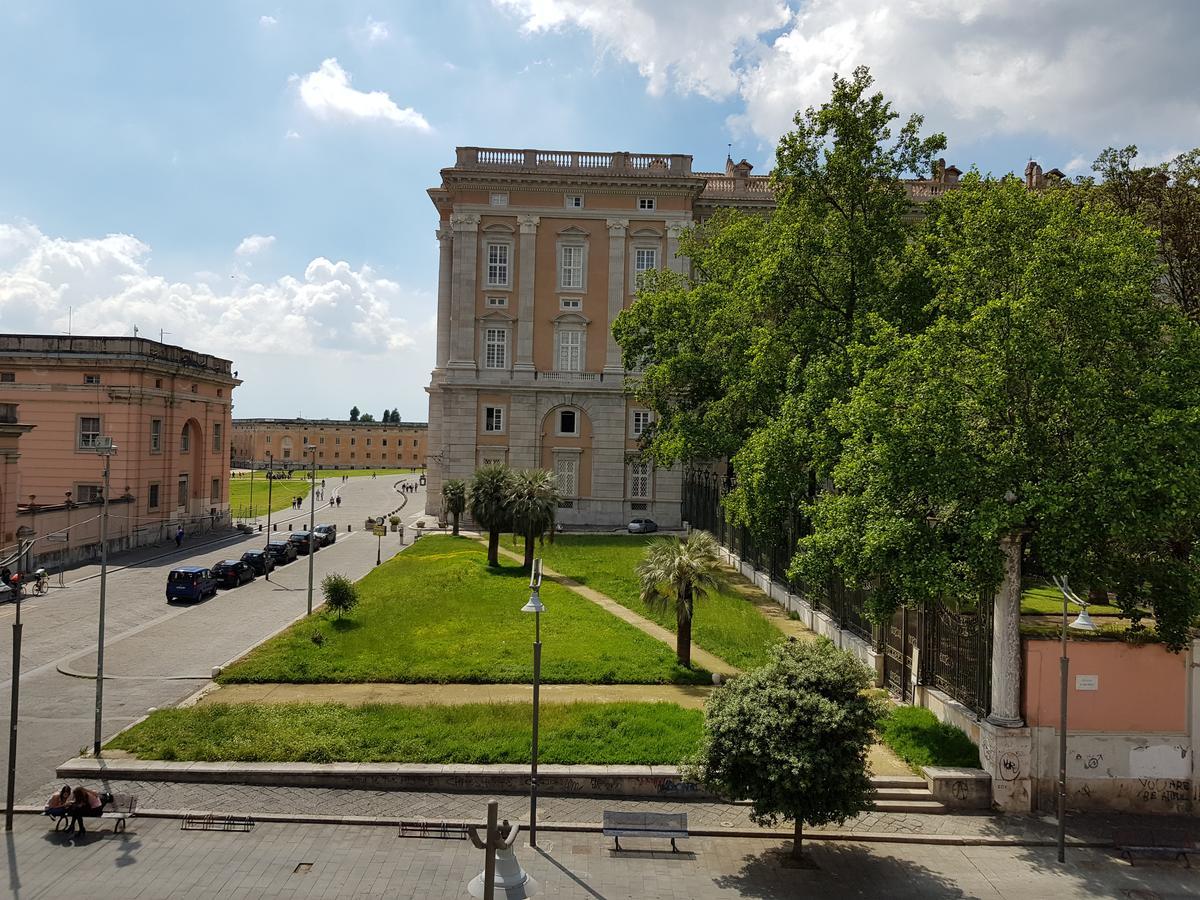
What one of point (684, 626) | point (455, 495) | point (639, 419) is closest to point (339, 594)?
point (684, 626)

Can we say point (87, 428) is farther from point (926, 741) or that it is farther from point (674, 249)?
point (926, 741)

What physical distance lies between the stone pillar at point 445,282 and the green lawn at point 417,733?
38073mm

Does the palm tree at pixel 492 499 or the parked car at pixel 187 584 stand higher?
the palm tree at pixel 492 499

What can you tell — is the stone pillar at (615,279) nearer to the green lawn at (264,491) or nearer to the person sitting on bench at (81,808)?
the green lawn at (264,491)

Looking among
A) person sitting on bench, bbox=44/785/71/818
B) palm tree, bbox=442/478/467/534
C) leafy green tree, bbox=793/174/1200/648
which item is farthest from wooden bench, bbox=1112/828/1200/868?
palm tree, bbox=442/478/467/534

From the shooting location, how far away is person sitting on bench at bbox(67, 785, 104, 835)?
1264cm

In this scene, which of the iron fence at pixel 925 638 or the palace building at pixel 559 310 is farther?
the palace building at pixel 559 310

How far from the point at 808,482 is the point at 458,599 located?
12731 mm

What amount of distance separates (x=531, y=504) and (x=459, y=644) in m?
10.7

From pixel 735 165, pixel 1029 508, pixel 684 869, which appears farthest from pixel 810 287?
pixel 735 165

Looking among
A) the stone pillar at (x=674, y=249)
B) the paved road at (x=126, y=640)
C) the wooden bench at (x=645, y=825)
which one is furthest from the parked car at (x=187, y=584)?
the stone pillar at (x=674, y=249)

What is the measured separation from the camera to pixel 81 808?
12.7 m

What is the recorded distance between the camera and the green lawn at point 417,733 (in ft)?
49.5

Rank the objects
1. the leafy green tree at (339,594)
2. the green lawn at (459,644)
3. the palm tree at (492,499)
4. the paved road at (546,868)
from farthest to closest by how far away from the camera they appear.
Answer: the palm tree at (492,499) < the leafy green tree at (339,594) < the green lawn at (459,644) < the paved road at (546,868)
